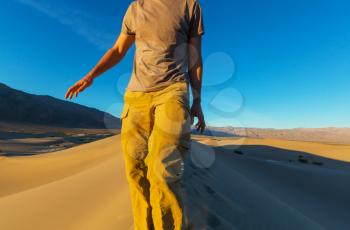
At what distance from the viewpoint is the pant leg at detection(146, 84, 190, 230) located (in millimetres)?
2012

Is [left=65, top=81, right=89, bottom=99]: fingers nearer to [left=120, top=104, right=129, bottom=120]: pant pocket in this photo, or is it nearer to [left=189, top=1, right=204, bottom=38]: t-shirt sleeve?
[left=120, top=104, right=129, bottom=120]: pant pocket

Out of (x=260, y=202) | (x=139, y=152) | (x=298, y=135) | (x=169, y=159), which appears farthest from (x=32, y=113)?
(x=169, y=159)

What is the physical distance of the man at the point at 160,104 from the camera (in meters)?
2.03

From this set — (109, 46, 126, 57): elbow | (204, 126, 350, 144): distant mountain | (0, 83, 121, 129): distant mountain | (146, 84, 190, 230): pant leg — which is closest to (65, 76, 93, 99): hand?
(109, 46, 126, 57): elbow

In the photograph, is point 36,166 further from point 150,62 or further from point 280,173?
point 150,62

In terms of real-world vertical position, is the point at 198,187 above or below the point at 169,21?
below

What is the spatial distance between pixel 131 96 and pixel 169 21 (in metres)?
0.62

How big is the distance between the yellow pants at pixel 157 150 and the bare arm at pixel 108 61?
41 centimetres

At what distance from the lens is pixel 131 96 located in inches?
93.0

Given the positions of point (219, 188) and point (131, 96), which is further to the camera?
point (219, 188)

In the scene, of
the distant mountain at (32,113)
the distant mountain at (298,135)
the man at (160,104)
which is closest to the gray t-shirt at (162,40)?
the man at (160,104)

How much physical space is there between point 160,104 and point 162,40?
1.62 feet

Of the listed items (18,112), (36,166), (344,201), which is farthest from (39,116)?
(344,201)

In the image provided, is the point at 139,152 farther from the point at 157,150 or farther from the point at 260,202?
the point at 260,202
